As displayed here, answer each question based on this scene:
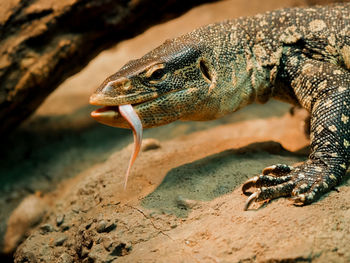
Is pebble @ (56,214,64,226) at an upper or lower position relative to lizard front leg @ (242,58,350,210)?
lower

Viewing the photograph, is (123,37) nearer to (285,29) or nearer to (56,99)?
(285,29)

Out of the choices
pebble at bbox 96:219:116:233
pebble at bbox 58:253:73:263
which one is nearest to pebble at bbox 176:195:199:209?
pebble at bbox 96:219:116:233

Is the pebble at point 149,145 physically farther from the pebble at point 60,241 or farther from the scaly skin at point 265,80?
the pebble at point 60,241

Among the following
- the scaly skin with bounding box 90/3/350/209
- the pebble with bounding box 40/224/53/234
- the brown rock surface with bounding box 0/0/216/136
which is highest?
the brown rock surface with bounding box 0/0/216/136

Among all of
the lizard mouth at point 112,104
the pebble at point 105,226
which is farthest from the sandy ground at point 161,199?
the lizard mouth at point 112,104

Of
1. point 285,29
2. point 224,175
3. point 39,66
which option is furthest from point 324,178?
point 39,66

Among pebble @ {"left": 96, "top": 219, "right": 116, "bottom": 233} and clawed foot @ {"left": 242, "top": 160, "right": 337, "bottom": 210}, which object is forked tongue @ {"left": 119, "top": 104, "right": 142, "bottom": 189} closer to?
pebble @ {"left": 96, "top": 219, "right": 116, "bottom": 233}
